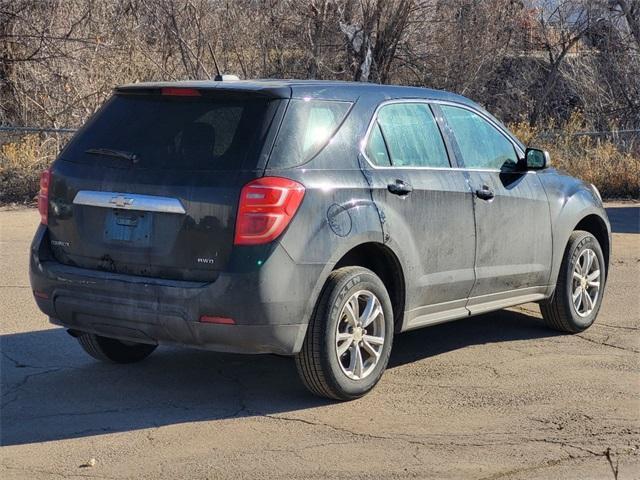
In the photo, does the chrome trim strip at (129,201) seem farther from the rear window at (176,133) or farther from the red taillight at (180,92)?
the red taillight at (180,92)

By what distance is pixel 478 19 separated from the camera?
2169 centimetres

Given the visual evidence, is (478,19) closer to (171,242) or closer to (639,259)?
(639,259)

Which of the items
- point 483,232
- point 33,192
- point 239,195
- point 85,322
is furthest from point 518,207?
point 33,192

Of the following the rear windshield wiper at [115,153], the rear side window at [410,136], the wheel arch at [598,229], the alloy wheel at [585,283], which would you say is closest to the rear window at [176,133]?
the rear windshield wiper at [115,153]

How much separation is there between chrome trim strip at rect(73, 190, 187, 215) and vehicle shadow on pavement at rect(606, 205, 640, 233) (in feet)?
28.1

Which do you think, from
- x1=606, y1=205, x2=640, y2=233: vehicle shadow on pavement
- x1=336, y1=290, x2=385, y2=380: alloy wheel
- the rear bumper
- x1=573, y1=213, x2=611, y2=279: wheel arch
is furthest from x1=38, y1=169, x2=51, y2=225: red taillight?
x1=606, y1=205, x2=640, y2=233: vehicle shadow on pavement

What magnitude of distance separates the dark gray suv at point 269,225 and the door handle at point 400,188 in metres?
0.01

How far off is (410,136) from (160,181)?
5.62 feet

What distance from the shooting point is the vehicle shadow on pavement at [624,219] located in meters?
13.5

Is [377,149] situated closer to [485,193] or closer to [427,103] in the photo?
[427,103]

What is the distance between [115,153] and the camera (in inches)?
247

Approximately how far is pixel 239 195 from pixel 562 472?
2.10m

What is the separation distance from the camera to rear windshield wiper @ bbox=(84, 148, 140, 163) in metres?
6.20

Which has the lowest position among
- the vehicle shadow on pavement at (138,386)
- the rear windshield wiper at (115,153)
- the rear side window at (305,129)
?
the vehicle shadow on pavement at (138,386)
